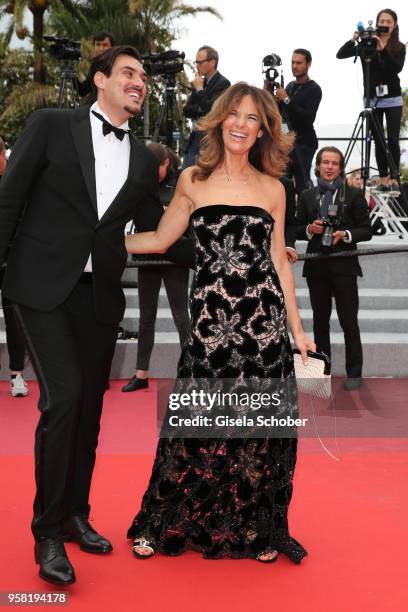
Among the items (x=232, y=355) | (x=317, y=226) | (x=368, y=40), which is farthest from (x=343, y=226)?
(x=232, y=355)

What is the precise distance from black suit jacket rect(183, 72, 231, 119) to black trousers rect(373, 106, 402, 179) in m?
1.71

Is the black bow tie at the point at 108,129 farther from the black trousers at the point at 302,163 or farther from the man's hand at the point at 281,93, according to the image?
the black trousers at the point at 302,163

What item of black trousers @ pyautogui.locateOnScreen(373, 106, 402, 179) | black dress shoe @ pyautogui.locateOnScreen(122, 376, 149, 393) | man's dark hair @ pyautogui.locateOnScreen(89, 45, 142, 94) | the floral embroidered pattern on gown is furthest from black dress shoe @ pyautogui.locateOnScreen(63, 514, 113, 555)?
black trousers @ pyautogui.locateOnScreen(373, 106, 402, 179)

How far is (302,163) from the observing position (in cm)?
997

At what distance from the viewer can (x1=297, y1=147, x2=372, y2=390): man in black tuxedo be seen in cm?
716

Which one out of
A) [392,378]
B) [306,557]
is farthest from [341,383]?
[306,557]

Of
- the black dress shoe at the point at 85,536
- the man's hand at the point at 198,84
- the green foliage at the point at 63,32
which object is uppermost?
the green foliage at the point at 63,32

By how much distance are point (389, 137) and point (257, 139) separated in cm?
659

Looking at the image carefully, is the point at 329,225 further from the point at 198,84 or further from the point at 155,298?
the point at 198,84

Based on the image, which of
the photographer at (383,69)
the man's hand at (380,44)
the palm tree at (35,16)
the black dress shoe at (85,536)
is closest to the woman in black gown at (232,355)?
the black dress shoe at (85,536)

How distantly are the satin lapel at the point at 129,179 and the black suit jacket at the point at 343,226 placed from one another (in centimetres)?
364

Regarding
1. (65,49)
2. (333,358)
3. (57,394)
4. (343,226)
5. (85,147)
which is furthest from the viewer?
(65,49)

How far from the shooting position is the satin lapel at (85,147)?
3.47 meters

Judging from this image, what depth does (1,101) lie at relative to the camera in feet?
88.8
